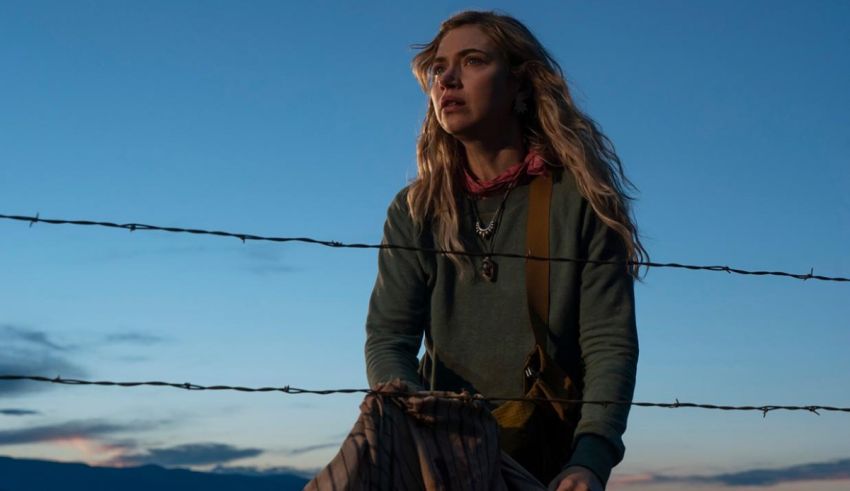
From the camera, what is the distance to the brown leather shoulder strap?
4.32 m

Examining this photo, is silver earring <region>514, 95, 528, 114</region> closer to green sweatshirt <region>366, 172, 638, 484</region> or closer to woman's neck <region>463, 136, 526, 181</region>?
woman's neck <region>463, 136, 526, 181</region>

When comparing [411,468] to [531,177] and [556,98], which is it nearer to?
[531,177]

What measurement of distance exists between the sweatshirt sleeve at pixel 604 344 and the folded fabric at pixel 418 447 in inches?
23.8

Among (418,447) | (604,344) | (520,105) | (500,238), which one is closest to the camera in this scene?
(418,447)

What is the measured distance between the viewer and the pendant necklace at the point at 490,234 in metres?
4.43

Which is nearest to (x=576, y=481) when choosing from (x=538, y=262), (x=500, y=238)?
(x=538, y=262)

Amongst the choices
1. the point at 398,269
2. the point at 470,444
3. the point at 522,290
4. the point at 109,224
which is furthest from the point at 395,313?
the point at 109,224

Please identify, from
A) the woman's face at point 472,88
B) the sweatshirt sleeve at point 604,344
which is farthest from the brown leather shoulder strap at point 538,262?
the woman's face at point 472,88

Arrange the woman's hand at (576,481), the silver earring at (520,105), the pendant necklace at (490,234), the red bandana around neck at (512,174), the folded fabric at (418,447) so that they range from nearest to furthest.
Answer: the folded fabric at (418,447) → the woman's hand at (576,481) → the pendant necklace at (490,234) → the red bandana around neck at (512,174) → the silver earring at (520,105)

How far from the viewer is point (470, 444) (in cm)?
346

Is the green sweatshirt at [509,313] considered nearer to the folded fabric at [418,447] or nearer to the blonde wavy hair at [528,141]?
the blonde wavy hair at [528,141]

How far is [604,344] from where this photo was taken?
427 cm

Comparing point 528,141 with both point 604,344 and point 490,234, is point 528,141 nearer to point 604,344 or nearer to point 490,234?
point 490,234

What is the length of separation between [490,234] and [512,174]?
0.78 ft
